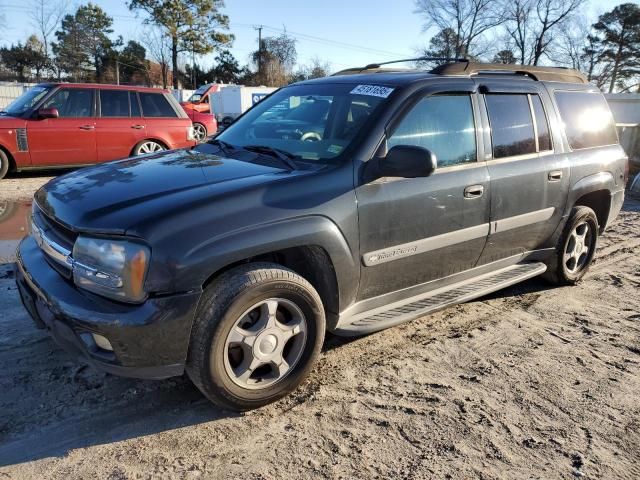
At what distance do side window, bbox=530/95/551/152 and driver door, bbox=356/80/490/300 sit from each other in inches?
31.2

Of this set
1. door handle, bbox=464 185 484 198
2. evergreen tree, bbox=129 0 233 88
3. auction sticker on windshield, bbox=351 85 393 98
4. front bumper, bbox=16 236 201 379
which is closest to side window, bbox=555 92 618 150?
door handle, bbox=464 185 484 198

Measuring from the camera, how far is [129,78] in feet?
175

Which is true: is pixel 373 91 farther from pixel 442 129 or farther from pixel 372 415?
pixel 372 415

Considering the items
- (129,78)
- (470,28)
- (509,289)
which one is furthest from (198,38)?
(509,289)

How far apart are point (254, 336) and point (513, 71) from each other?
3109 millimetres

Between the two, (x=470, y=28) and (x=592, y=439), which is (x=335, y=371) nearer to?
(x=592, y=439)

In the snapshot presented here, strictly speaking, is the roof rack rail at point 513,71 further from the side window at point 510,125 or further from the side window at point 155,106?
the side window at point 155,106

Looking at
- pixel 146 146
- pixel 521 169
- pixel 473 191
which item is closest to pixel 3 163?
pixel 146 146

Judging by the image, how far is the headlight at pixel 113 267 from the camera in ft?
8.02

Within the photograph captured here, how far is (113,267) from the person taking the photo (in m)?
2.48

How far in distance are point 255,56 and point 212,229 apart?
6045 cm

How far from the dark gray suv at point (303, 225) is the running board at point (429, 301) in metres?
0.01

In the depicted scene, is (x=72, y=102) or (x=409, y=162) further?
(x=72, y=102)

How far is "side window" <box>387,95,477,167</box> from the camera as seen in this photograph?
11.1 ft
